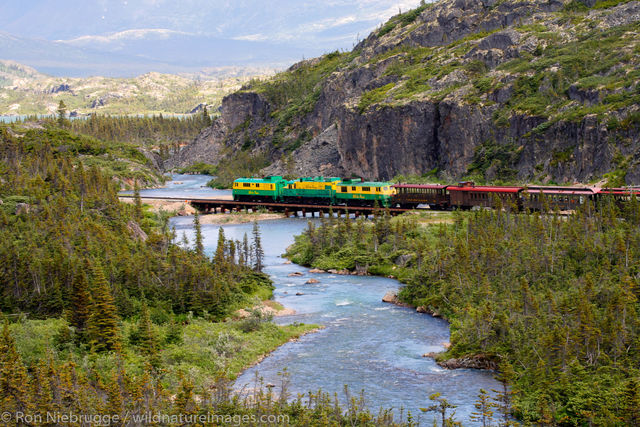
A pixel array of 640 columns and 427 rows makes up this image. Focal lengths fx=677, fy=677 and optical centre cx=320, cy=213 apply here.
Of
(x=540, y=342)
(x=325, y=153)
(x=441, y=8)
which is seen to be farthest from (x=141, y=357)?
(x=441, y=8)

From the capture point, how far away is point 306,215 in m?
135

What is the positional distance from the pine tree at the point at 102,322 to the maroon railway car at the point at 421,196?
6755cm

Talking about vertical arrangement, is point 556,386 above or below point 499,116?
below

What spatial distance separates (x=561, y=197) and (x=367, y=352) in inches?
2018

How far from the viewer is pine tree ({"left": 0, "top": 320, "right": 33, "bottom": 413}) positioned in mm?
32562

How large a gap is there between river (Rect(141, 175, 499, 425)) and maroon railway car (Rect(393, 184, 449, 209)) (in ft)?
119

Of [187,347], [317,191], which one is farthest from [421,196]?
[187,347]

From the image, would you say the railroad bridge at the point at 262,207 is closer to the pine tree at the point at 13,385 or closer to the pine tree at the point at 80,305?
the pine tree at the point at 80,305

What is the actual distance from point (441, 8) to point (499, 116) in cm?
7722

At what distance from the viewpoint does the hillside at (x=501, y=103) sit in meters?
113

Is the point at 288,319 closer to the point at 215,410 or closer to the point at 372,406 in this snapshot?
the point at 372,406

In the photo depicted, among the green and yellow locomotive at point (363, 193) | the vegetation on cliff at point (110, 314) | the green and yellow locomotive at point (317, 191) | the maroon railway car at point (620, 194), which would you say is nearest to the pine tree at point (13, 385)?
the vegetation on cliff at point (110, 314)

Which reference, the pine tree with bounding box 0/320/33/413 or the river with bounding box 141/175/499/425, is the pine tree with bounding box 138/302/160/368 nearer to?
the river with bounding box 141/175/499/425

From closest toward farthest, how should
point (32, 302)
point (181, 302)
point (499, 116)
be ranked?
point (32, 302) < point (181, 302) < point (499, 116)
